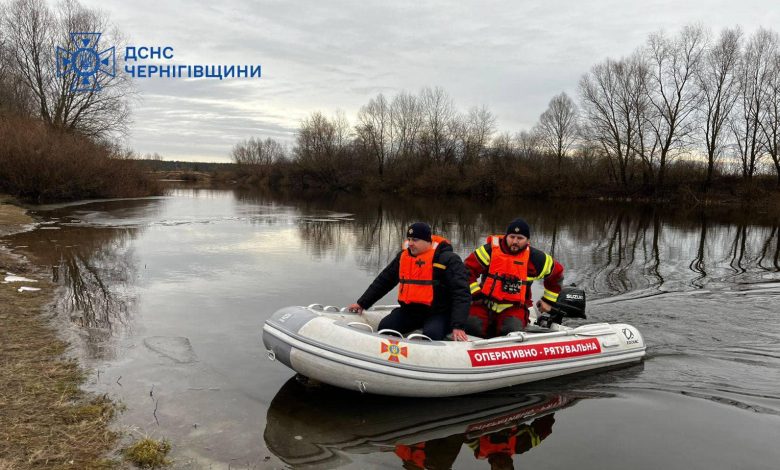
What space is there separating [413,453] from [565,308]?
2856 mm

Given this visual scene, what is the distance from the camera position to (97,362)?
491 centimetres

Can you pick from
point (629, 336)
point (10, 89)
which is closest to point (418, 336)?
point (629, 336)

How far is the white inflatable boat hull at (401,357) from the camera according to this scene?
4.27 metres

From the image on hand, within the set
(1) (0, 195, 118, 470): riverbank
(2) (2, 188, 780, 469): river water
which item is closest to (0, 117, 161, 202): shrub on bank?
(2) (2, 188, 780, 469): river water

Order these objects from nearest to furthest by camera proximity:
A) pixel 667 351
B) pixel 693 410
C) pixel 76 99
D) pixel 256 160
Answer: pixel 693 410 → pixel 667 351 → pixel 76 99 → pixel 256 160

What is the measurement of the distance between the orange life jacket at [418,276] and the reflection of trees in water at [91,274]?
3.04m

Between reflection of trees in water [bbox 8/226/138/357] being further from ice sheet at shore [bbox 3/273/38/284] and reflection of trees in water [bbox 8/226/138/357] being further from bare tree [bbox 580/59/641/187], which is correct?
bare tree [bbox 580/59/641/187]

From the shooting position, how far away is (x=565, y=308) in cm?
582

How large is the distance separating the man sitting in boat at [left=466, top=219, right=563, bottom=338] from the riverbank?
3341mm

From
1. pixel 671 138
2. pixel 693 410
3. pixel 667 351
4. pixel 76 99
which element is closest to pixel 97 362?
pixel 693 410

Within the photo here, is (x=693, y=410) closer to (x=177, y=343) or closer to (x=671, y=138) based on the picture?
(x=177, y=343)

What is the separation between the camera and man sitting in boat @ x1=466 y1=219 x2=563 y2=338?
5.31 m

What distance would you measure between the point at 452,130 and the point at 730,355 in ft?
148

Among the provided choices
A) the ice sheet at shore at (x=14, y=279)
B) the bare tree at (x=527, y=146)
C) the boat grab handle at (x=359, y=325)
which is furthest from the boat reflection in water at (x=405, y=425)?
the bare tree at (x=527, y=146)
